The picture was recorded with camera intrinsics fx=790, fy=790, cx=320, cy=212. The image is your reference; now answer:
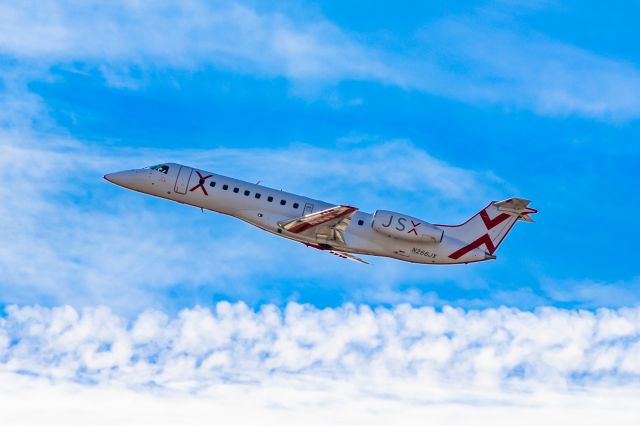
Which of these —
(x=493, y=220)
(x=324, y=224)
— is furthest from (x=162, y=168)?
(x=493, y=220)

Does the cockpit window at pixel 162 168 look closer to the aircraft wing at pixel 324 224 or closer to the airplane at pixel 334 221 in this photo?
the airplane at pixel 334 221

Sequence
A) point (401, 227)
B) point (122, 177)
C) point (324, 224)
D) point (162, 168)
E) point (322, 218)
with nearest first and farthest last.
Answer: point (322, 218)
point (324, 224)
point (401, 227)
point (162, 168)
point (122, 177)

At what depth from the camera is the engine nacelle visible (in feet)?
146

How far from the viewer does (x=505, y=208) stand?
46.7m

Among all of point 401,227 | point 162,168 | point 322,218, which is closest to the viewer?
point 322,218

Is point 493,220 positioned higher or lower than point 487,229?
higher

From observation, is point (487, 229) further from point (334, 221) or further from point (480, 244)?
point (334, 221)

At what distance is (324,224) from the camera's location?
44031 millimetres

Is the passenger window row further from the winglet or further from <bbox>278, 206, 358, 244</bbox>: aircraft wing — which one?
the winglet

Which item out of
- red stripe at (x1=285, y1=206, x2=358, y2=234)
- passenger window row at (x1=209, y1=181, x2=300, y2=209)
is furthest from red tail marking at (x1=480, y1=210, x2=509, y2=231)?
passenger window row at (x1=209, y1=181, x2=300, y2=209)

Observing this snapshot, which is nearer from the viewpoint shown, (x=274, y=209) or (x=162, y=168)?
(x=274, y=209)

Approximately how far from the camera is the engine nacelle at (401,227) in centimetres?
4456

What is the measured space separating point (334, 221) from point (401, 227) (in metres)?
3.93

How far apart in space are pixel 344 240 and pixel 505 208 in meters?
9.81
